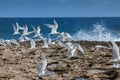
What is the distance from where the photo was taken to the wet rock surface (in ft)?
62.1

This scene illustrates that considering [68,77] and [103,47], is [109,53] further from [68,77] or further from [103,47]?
[68,77]

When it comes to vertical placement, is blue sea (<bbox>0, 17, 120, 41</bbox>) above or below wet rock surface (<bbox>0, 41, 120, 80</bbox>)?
above

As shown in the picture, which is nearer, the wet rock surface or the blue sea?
the wet rock surface

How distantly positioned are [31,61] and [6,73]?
405 centimetres

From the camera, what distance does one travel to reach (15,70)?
20719 mm

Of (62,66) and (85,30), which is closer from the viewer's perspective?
(62,66)

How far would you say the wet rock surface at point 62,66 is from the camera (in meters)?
18.9

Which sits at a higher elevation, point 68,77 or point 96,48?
point 96,48

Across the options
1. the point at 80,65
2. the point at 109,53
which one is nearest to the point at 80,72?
the point at 80,65

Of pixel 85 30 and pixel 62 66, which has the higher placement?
pixel 85 30

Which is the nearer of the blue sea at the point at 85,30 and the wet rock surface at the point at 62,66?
the wet rock surface at the point at 62,66

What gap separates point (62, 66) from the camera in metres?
21.7

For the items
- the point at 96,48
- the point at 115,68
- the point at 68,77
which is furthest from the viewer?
the point at 96,48

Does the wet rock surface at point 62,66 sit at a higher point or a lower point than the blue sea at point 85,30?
lower
